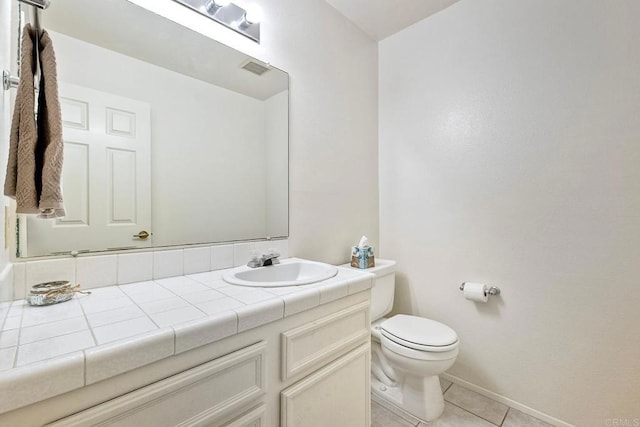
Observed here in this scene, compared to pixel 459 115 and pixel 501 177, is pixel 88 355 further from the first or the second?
pixel 459 115

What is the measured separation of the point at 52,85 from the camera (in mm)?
673

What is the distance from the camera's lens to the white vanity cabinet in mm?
529

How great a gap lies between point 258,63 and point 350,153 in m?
0.81

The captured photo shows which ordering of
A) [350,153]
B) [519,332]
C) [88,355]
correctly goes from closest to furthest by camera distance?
1. [88,355]
2. [519,332]
3. [350,153]

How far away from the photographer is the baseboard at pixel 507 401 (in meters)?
1.40

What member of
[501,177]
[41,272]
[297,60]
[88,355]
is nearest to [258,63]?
[297,60]

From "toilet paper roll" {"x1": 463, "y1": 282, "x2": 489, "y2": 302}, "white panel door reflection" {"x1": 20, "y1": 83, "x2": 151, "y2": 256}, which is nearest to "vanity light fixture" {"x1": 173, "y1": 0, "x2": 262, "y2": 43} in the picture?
"white panel door reflection" {"x1": 20, "y1": 83, "x2": 151, "y2": 256}

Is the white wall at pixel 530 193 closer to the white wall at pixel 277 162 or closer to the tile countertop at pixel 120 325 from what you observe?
the white wall at pixel 277 162

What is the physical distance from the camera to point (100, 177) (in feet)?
3.20

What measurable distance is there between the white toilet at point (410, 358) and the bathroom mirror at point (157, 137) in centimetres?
82

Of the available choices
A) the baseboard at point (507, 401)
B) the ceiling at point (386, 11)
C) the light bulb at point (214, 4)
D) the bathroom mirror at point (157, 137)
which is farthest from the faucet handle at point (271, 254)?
the ceiling at point (386, 11)

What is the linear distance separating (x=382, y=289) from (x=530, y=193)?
98 cm

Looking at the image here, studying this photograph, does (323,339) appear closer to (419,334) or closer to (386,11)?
(419,334)

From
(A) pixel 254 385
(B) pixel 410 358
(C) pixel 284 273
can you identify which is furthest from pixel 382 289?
(A) pixel 254 385
